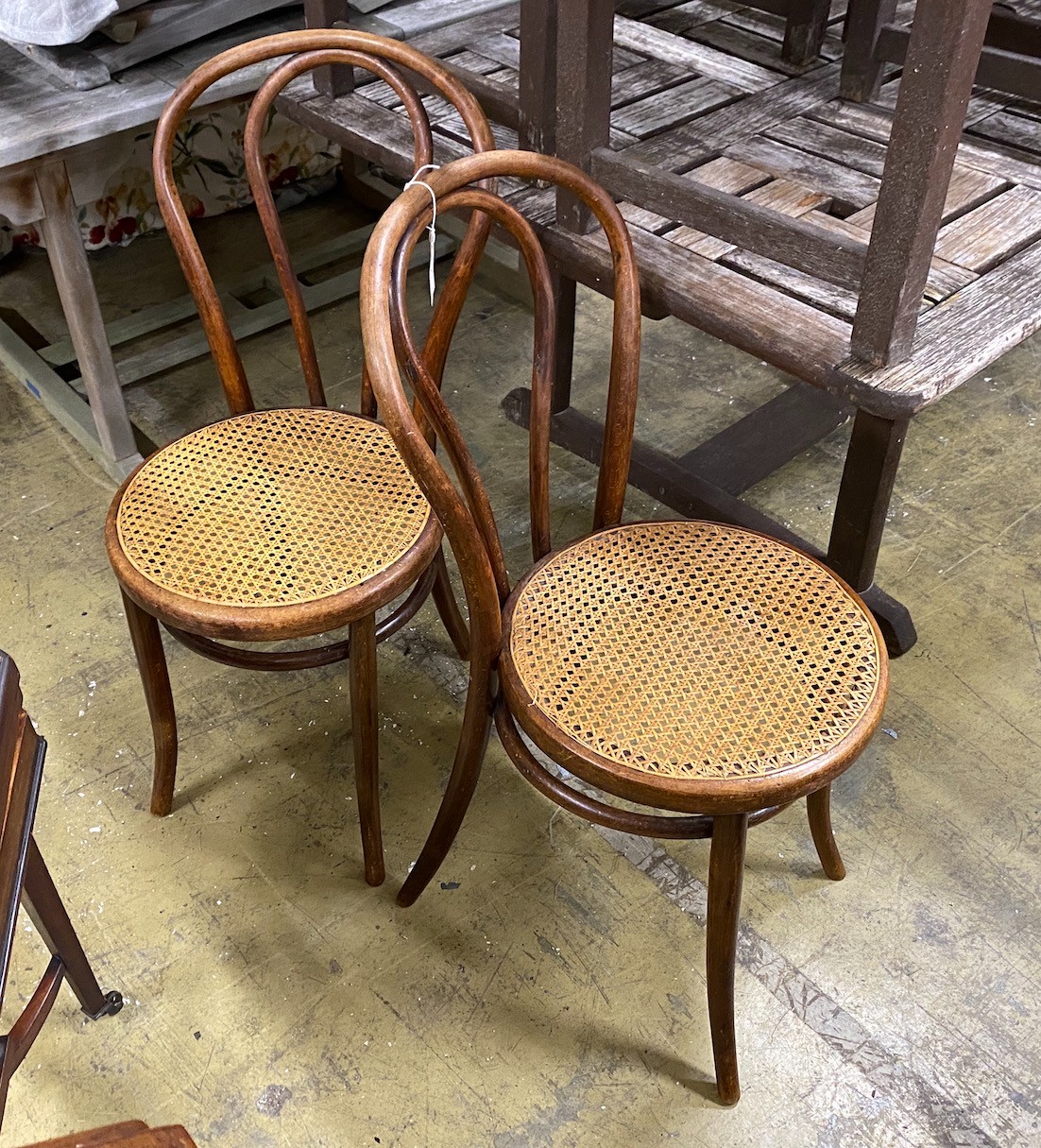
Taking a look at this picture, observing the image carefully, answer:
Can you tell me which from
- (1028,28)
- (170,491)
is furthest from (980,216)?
(170,491)

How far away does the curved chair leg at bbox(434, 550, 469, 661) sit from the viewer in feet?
5.71

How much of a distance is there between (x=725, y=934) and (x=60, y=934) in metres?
0.74

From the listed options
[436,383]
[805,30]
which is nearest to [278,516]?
[436,383]

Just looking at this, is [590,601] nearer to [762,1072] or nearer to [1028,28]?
[762,1072]

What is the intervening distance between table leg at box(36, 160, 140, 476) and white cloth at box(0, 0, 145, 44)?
0.72ft

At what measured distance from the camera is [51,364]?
252cm

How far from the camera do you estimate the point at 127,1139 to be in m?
0.88

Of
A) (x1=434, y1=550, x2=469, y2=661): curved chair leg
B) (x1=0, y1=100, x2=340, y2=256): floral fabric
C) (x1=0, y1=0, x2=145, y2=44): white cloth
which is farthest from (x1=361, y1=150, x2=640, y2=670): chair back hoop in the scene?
(x1=0, y1=100, x2=340, y2=256): floral fabric

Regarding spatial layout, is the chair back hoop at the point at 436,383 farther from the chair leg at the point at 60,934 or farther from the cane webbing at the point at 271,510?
Answer: the chair leg at the point at 60,934

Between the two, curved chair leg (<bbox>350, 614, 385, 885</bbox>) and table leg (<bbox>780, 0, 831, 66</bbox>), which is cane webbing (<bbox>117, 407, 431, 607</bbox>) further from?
table leg (<bbox>780, 0, 831, 66</bbox>)

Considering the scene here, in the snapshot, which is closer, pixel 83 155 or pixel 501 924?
pixel 501 924

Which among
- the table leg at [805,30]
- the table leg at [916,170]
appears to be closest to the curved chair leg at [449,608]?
the table leg at [916,170]

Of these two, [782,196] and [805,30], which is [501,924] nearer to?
[782,196]

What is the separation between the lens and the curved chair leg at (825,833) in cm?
148
